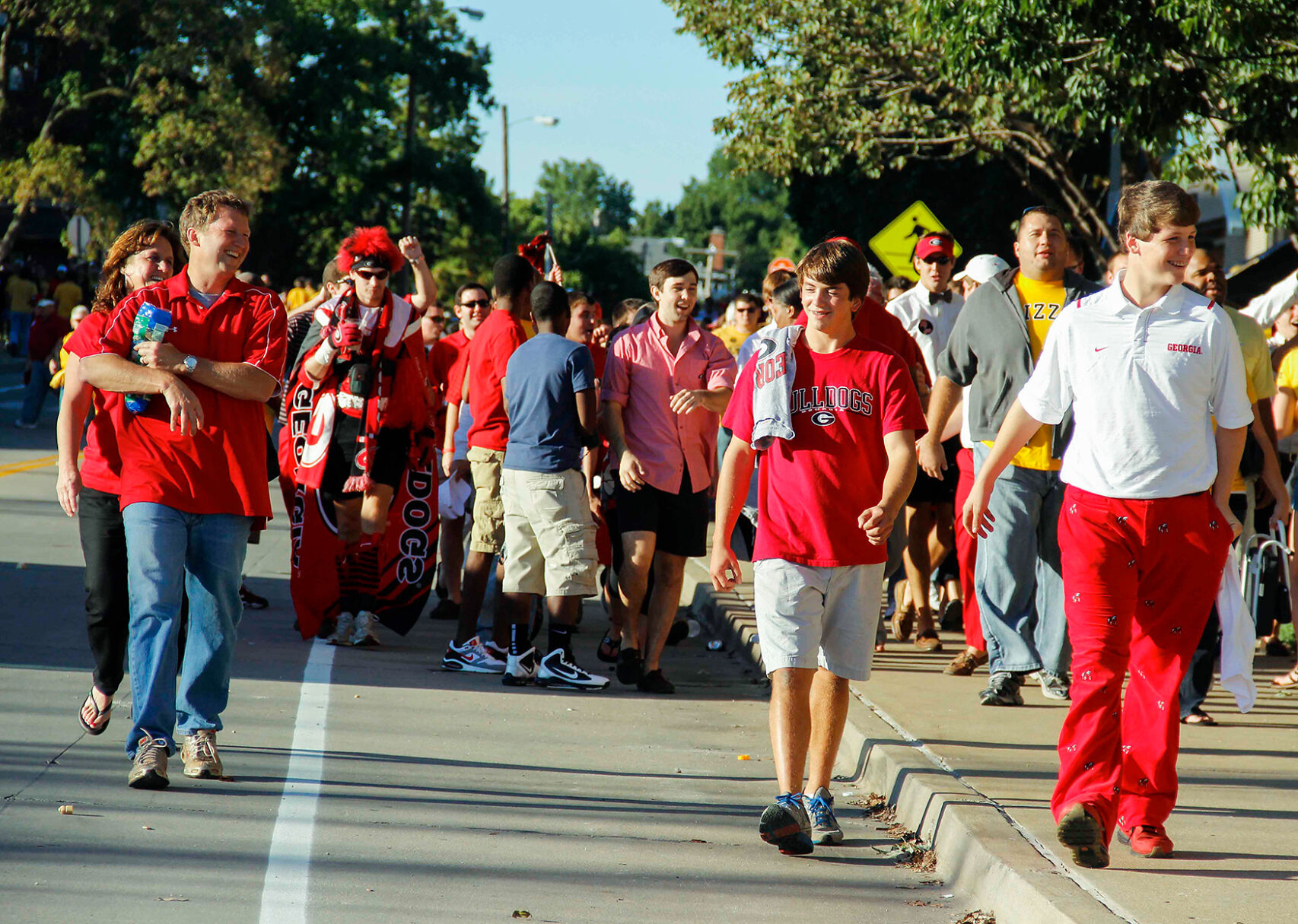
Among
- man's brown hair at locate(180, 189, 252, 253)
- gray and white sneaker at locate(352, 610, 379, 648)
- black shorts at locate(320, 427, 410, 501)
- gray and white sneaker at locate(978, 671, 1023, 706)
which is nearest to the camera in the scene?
man's brown hair at locate(180, 189, 252, 253)

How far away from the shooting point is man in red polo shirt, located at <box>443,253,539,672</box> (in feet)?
27.9

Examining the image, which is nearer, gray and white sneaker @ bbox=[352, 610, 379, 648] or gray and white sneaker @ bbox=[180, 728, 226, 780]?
gray and white sneaker @ bbox=[180, 728, 226, 780]

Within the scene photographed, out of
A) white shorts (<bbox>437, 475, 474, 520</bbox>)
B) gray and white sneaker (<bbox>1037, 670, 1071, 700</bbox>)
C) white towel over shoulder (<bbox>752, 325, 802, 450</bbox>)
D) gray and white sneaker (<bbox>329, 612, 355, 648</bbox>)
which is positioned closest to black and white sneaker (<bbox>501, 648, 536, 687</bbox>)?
gray and white sneaker (<bbox>329, 612, 355, 648</bbox>)

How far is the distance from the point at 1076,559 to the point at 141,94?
3869 cm

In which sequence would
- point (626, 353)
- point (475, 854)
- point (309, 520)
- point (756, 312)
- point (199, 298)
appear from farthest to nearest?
point (756, 312), point (309, 520), point (626, 353), point (199, 298), point (475, 854)

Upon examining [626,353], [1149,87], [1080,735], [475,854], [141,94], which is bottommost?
[475,854]

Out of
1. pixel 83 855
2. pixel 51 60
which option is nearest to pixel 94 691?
pixel 83 855

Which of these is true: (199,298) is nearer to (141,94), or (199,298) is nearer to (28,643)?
(28,643)

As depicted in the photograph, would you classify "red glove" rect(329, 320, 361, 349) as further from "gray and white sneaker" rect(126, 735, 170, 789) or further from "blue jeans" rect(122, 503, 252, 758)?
"gray and white sneaker" rect(126, 735, 170, 789)

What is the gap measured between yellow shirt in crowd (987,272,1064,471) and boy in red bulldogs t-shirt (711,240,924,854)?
2165 mm

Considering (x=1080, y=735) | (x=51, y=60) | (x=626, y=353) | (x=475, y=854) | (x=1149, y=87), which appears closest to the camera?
(x=1080, y=735)

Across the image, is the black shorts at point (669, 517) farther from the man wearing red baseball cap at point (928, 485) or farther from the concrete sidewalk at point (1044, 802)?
the man wearing red baseball cap at point (928, 485)

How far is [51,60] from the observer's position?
148 ft

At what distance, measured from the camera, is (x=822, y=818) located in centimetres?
530
